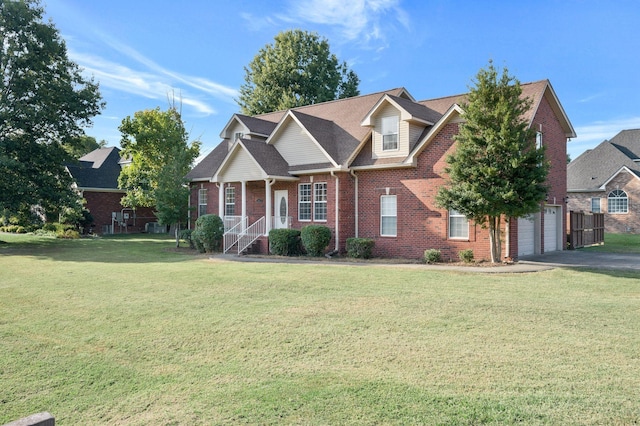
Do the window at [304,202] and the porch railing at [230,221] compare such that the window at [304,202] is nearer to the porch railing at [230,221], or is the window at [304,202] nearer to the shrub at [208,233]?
the porch railing at [230,221]

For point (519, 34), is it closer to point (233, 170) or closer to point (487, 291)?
point (487, 291)

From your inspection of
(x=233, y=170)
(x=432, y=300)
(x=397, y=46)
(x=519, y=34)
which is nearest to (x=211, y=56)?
(x=233, y=170)

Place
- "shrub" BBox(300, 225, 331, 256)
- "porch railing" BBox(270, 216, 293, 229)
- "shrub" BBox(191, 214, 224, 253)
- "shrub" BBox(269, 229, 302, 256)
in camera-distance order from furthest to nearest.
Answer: "shrub" BBox(191, 214, 224, 253) → "porch railing" BBox(270, 216, 293, 229) → "shrub" BBox(269, 229, 302, 256) → "shrub" BBox(300, 225, 331, 256)

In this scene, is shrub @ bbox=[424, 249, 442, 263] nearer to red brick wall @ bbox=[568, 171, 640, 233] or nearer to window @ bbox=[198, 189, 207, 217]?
window @ bbox=[198, 189, 207, 217]

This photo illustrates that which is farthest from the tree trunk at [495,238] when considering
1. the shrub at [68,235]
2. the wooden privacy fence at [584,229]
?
the shrub at [68,235]

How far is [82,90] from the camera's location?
94.5ft

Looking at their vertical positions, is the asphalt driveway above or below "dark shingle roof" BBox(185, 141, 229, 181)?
below

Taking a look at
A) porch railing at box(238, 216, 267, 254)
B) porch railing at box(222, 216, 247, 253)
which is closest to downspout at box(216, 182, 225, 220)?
porch railing at box(222, 216, 247, 253)

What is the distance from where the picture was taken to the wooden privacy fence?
22.5 metres

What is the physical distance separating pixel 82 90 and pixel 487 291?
27.5 meters

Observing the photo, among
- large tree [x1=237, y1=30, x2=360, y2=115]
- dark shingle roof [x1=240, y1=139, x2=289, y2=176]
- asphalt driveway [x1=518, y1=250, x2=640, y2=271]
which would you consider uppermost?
large tree [x1=237, y1=30, x2=360, y2=115]

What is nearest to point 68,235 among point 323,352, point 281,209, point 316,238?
point 281,209

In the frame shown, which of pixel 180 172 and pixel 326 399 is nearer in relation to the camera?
pixel 326 399

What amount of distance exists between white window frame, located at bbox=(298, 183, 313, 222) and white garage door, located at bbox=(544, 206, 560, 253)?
1053cm
